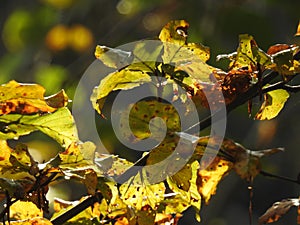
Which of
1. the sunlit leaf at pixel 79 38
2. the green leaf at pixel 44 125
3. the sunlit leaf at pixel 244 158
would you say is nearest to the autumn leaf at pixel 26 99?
the green leaf at pixel 44 125

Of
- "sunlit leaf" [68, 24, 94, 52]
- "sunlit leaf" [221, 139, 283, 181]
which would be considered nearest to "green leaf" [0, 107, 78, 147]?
"sunlit leaf" [221, 139, 283, 181]

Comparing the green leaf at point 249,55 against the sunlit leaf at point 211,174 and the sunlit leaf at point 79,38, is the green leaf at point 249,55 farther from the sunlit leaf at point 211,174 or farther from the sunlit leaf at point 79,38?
the sunlit leaf at point 79,38

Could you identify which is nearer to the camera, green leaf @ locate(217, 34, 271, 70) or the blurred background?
green leaf @ locate(217, 34, 271, 70)

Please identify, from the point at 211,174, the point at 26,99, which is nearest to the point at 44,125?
the point at 26,99

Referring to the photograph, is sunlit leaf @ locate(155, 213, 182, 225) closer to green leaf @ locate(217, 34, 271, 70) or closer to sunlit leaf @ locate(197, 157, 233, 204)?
sunlit leaf @ locate(197, 157, 233, 204)

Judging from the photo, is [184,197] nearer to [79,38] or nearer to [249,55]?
[249,55]

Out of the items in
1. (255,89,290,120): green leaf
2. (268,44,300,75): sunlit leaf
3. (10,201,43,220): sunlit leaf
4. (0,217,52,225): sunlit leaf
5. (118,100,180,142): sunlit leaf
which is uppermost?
(268,44,300,75): sunlit leaf

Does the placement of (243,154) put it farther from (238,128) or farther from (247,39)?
(238,128)
